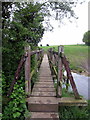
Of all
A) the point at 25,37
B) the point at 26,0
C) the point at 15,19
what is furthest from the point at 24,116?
the point at 26,0

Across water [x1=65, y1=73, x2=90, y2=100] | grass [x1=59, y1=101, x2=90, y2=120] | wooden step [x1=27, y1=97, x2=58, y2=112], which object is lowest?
water [x1=65, y1=73, x2=90, y2=100]

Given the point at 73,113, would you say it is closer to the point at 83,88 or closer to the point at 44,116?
the point at 44,116

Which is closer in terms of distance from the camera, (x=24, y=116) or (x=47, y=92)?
(x=24, y=116)

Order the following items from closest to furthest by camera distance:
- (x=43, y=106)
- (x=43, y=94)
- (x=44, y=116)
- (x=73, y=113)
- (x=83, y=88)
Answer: (x=44, y=116), (x=43, y=106), (x=73, y=113), (x=43, y=94), (x=83, y=88)

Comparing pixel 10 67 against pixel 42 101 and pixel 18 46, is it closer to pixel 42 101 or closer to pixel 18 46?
pixel 18 46

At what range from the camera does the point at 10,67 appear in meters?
3.53

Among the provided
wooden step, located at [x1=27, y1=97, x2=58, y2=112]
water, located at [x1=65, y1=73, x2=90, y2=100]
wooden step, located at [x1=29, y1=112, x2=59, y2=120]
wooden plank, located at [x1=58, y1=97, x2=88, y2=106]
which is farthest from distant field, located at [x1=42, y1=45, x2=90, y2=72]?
wooden step, located at [x1=29, y1=112, x2=59, y2=120]

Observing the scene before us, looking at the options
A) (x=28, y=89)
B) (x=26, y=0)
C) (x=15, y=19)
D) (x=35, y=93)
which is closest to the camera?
(x=28, y=89)

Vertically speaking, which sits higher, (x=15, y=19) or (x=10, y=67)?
(x=15, y=19)

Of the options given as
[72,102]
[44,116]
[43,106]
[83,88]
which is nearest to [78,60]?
[83,88]

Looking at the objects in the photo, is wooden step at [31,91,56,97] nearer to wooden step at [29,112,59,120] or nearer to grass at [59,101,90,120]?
grass at [59,101,90,120]

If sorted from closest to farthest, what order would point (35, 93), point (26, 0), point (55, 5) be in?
1. point (35, 93)
2. point (26, 0)
3. point (55, 5)

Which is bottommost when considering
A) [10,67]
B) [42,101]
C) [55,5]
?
[42,101]

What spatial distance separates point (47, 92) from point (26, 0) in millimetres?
3230
